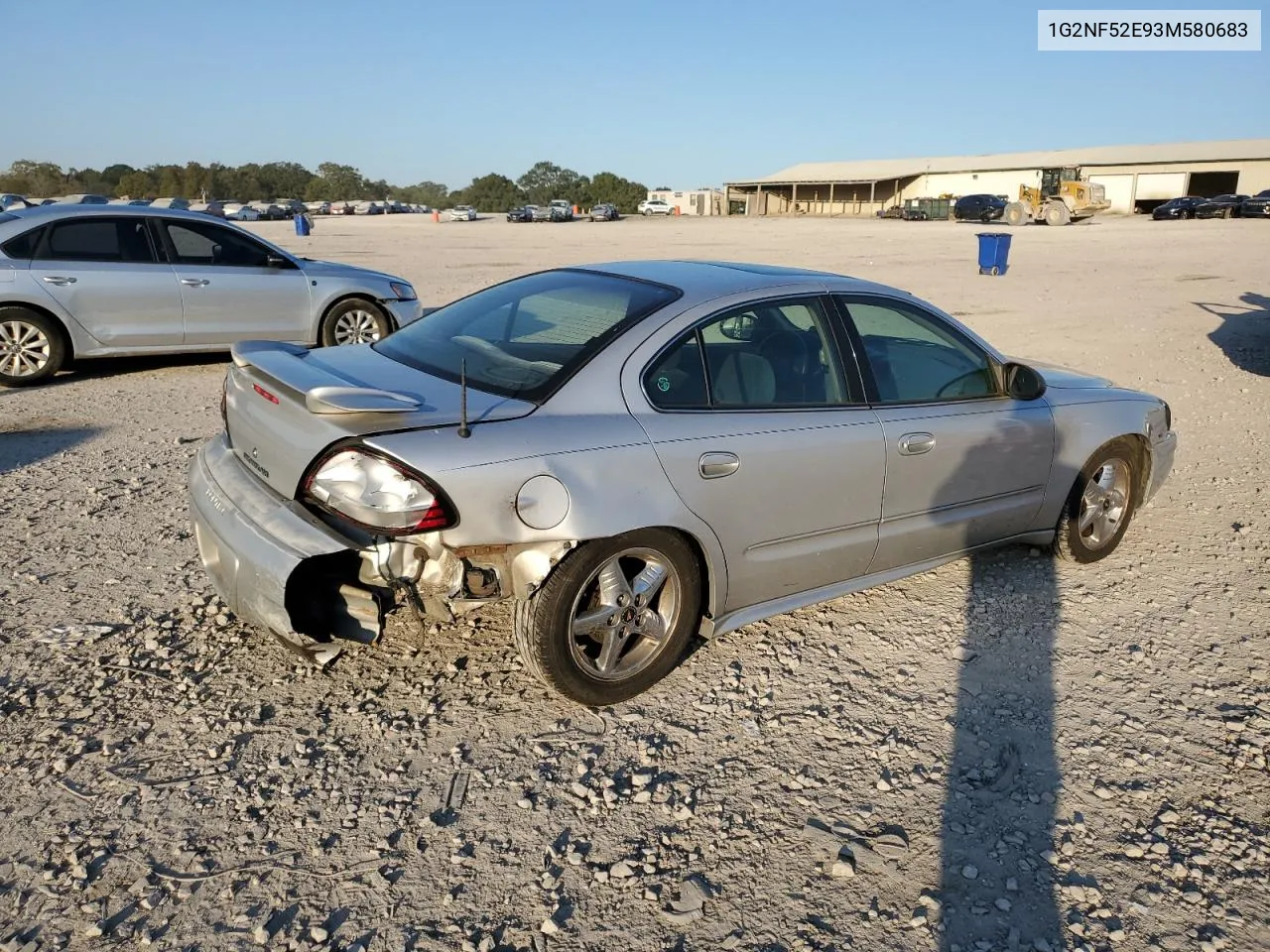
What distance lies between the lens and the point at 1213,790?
10.3 feet

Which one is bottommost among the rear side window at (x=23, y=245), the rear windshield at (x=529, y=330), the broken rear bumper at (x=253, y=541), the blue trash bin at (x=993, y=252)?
the broken rear bumper at (x=253, y=541)

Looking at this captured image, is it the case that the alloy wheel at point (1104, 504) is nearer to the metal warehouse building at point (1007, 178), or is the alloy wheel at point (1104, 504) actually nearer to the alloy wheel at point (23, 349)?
the alloy wheel at point (23, 349)

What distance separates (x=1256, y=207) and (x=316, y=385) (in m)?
58.1

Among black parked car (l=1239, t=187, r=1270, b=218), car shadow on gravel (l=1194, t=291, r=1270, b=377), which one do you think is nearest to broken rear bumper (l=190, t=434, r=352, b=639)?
car shadow on gravel (l=1194, t=291, r=1270, b=377)

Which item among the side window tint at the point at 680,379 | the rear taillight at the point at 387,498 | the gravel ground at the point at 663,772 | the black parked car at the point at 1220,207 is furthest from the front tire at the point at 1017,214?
the rear taillight at the point at 387,498

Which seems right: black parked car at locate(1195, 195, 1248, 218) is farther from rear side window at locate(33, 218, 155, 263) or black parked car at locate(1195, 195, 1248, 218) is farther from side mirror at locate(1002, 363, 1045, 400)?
side mirror at locate(1002, 363, 1045, 400)

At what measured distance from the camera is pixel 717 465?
11.4 ft

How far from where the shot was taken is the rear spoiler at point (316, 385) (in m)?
3.07

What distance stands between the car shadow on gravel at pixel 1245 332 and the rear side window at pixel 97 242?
36.7 ft

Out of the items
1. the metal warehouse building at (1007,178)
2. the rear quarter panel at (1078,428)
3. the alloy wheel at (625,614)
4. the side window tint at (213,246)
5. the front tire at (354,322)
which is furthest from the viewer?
the metal warehouse building at (1007,178)

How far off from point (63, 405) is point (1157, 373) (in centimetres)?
1041

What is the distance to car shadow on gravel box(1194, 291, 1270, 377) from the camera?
10778 mm

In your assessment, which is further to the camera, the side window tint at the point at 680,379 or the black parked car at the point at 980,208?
the black parked car at the point at 980,208

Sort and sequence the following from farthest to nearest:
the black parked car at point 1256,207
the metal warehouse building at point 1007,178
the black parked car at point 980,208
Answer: the metal warehouse building at point 1007,178 → the black parked car at point 980,208 → the black parked car at point 1256,207
